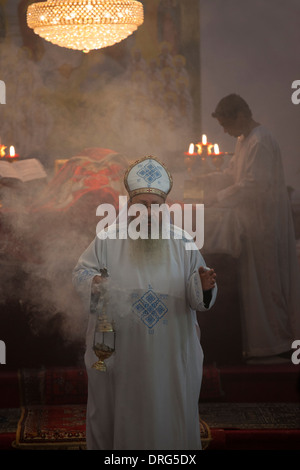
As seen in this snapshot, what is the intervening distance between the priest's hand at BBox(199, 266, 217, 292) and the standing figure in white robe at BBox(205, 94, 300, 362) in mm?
2537

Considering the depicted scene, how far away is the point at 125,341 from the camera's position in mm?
4562

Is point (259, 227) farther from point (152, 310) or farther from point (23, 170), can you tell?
point (152, 310)

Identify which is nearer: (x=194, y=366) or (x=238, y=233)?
(x=194, y=366)

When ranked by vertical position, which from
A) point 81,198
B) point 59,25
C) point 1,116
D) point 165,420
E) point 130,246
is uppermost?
point 59,25

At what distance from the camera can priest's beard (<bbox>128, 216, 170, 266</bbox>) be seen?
4.67 metres

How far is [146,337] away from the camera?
14.8 feet

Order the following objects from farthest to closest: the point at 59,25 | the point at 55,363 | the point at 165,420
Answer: the point at 55,363 < the point at 59,25 < the point at 165,420

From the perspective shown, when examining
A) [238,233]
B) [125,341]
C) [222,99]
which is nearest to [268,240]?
[238,233]

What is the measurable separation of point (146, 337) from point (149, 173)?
100cm

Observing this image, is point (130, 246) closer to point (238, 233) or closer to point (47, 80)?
point (238, 233)

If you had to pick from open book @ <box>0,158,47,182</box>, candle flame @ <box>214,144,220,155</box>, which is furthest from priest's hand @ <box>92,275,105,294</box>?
candle flame @ <box>214,144,220,155</box>

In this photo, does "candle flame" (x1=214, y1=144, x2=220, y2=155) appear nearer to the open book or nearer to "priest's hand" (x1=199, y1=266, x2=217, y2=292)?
the open book

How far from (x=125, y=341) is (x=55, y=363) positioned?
7.37ft

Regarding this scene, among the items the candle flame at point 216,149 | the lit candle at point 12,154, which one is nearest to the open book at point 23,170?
the lit candle at point 12,154
